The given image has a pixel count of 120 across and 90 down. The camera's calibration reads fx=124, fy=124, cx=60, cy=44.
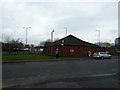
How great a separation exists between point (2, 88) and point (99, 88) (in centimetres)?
457

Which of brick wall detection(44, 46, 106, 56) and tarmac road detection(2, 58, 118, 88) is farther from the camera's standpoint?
brick wall detection(44, 46, 106, 56)

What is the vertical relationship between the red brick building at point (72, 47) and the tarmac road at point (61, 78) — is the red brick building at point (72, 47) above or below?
above

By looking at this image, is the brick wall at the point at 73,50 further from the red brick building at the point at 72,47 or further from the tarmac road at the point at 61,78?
the tarmac road at the point at 61,78

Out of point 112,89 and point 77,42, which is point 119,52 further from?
point 112,89

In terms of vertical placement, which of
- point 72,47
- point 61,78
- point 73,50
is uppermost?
point 72,47

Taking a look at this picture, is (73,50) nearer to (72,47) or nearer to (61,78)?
(72,47)

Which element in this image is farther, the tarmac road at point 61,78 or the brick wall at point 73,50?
the brick wall at point 73,50

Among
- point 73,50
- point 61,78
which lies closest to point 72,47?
point 73,50

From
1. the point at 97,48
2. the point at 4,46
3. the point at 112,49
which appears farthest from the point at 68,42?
the point at 4,46

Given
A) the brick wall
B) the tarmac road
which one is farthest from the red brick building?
the tarmac road

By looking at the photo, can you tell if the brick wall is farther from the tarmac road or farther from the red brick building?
the tarmac road

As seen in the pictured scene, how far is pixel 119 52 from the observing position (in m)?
37.2

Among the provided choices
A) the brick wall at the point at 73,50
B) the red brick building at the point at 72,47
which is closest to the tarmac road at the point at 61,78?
the brick wall at the point at 73,50

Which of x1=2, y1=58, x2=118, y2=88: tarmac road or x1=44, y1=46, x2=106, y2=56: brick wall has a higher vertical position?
x1=44, y1=46, x2=106, y2=56: brick wall
